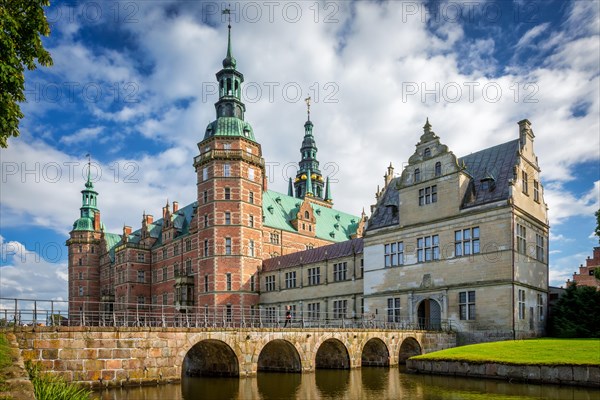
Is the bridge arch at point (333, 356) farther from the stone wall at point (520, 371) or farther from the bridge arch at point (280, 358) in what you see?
the stone wall at point (520, 371)

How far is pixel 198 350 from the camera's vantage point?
31.0 metres

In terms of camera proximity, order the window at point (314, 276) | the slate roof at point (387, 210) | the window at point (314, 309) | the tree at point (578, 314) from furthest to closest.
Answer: the window at point (314, 276), the window at point (314, 309), the slate roof at point (387, 210), the tree at point (578, 314)

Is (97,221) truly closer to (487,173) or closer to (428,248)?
(428,248)

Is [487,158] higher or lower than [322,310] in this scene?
higher

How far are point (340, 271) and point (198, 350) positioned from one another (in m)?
19.1

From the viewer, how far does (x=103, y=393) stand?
68.8 ft

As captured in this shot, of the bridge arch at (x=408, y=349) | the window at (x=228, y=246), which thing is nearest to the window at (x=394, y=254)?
the bridge arch at (x=408, y=349)

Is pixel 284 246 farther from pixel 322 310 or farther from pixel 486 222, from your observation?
pixel 486 222

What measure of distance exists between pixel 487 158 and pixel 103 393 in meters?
31.5

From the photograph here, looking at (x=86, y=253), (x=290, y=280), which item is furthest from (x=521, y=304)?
(x=86, y=253)

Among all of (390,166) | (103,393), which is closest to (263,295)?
(390,166)

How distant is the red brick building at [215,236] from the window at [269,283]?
1102mm

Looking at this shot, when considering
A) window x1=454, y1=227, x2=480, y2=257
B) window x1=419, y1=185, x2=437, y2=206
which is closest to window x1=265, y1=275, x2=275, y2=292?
window x1=419, y1=185, x2=437, y2=206

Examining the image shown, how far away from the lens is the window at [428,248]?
3822cm
